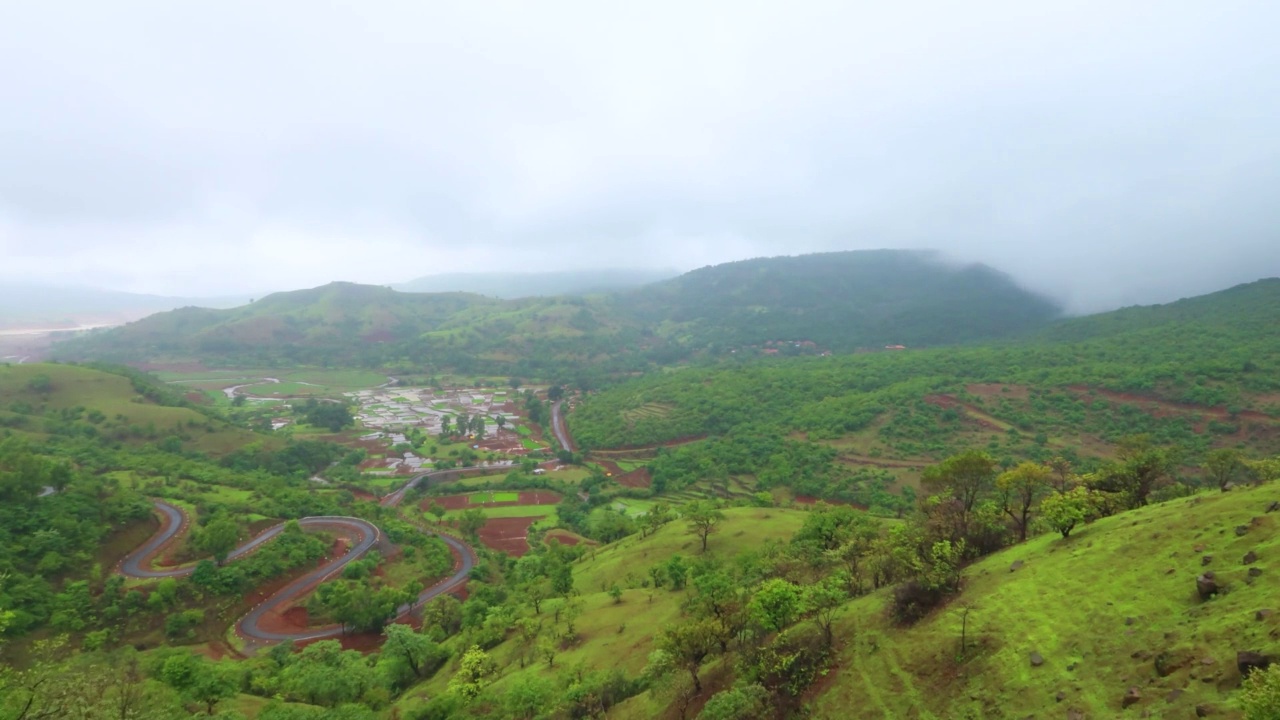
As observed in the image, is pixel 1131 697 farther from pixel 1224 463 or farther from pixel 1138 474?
pixel 1224 463

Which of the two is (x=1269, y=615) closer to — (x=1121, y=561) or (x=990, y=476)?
(x=1121, y=561)

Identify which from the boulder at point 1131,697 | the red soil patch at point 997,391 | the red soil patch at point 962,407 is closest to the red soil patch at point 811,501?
the red soil patch at point 962,407

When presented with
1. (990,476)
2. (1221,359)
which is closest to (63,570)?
(990,476)

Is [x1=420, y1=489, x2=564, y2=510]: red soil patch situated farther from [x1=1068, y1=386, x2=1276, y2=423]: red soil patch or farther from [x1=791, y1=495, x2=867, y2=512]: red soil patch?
[x1=1068, y1=386, x2=1276, y2=423]: red soil patch

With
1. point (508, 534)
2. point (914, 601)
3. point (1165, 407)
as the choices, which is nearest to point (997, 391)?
point (1165, 407)

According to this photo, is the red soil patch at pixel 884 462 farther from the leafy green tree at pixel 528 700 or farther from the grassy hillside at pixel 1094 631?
the leafy green tree at pixel 528 700

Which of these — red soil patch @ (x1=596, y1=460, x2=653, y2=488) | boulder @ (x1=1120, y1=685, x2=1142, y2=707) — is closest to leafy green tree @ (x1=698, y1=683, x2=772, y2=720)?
boulder @ (x1=1120, y1=685, x2=1142, y2=707)

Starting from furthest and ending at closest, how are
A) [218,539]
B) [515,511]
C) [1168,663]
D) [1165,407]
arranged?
[515,511] < [1165,407] < [218,539] < [1168,663]
